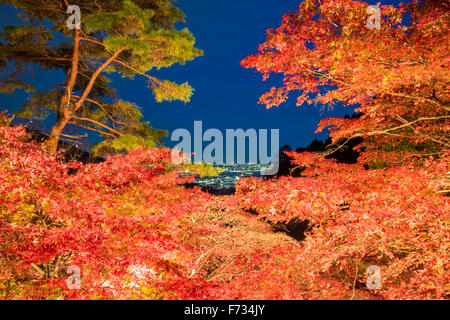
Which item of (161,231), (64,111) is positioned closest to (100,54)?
(64,111)

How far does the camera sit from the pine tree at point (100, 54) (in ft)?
23.0

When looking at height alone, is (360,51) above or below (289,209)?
above

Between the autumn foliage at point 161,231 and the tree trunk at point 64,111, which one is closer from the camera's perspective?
the autumn foliage at point 161,231

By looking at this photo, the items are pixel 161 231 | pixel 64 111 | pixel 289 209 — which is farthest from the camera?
pixel 64 111

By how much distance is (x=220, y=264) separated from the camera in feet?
19.9

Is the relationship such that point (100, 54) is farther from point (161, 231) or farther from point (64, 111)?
point (161, 231)

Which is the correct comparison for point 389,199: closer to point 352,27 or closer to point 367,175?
point 367,175

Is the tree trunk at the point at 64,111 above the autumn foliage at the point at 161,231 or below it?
above

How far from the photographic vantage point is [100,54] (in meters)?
9.25

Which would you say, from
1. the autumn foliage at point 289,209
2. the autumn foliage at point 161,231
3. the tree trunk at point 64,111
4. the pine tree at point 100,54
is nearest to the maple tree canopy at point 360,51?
the autumn foliage at point 289,209

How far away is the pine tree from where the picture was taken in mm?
7012

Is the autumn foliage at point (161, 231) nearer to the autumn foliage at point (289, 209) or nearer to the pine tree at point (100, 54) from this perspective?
the autumn foliage at point (289, 209)

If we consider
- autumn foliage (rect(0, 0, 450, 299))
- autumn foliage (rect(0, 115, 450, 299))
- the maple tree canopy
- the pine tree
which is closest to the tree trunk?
the pine tree
